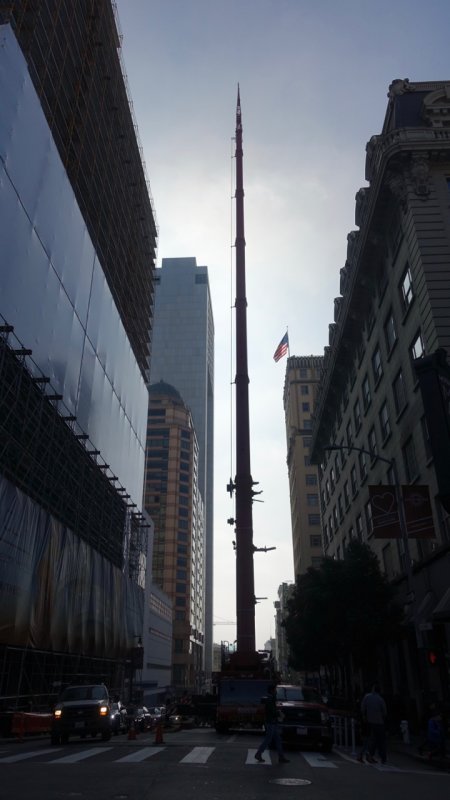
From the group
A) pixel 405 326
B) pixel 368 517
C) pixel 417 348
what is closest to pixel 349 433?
pixel 368 517

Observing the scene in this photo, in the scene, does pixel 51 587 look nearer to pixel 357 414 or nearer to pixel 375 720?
pixel 375 720

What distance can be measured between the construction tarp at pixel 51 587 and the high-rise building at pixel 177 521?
77579mm

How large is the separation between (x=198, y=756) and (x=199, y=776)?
11.9 feet

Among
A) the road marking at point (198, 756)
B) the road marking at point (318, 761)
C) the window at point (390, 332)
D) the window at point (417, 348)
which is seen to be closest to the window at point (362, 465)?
the window at point (390, 332)

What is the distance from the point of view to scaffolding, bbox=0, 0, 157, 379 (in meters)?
35.2

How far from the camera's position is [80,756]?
46.5 ft

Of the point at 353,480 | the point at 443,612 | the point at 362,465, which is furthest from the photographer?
the point at 353,480

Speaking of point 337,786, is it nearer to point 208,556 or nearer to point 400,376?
point 400,376

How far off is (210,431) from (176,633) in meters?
86.0

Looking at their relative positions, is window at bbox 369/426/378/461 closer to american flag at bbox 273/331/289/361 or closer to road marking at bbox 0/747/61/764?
american flag at bbox 273/331/289/361

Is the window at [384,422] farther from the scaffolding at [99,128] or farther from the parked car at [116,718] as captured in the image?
the scaffolding at [99,128]

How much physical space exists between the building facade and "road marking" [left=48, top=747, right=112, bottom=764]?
948 cm

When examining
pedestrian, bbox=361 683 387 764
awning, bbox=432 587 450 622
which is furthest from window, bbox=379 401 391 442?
pedestrian, bbox=361 683 387 764

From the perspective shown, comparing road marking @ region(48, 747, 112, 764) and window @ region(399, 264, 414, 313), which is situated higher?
window @ region(399, 264, 414, 313)
